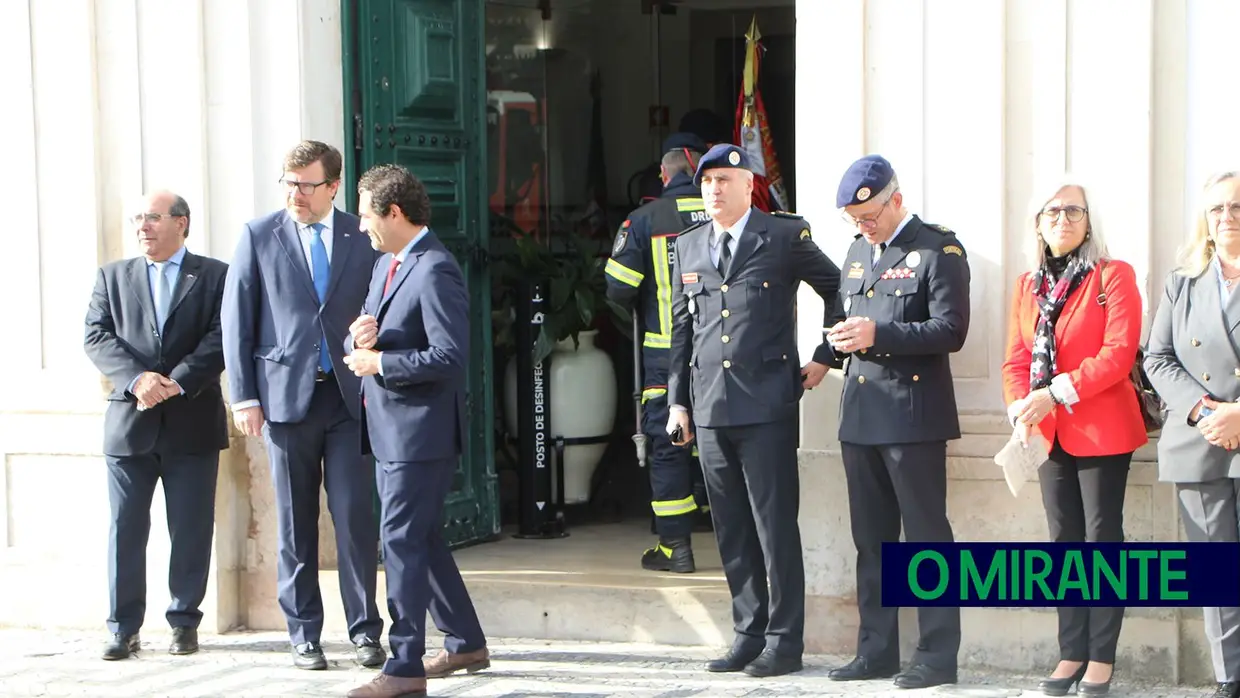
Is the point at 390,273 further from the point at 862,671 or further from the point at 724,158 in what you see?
the point at 862,671

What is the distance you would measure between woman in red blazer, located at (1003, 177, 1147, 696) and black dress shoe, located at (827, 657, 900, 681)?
58 cm

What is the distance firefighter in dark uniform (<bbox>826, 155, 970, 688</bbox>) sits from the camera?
5977mm

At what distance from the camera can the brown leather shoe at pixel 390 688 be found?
5844mm

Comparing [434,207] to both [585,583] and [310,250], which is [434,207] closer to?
[310,250]

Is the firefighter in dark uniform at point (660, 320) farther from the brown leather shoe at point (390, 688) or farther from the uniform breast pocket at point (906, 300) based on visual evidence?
the brown leather shoe at point (390, 688)

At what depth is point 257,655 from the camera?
691 cm

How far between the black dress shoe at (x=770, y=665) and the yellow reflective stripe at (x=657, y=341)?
5.22 feet

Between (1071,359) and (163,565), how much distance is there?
3838 mm

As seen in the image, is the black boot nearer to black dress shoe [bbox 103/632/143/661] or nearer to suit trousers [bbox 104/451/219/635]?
suit trousers [bbox 104/451/219/635]

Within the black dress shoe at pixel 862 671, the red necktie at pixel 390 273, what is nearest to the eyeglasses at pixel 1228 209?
the black dress shoe at pixel 862 671

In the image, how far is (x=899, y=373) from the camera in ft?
19.8

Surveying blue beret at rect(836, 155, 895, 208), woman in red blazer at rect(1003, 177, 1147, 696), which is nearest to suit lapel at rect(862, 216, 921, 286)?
blue beret at rect(836, 155, 895, 208)

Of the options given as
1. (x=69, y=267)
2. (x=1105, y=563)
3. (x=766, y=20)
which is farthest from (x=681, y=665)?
(x=766, y=20)

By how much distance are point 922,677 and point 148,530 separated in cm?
308
